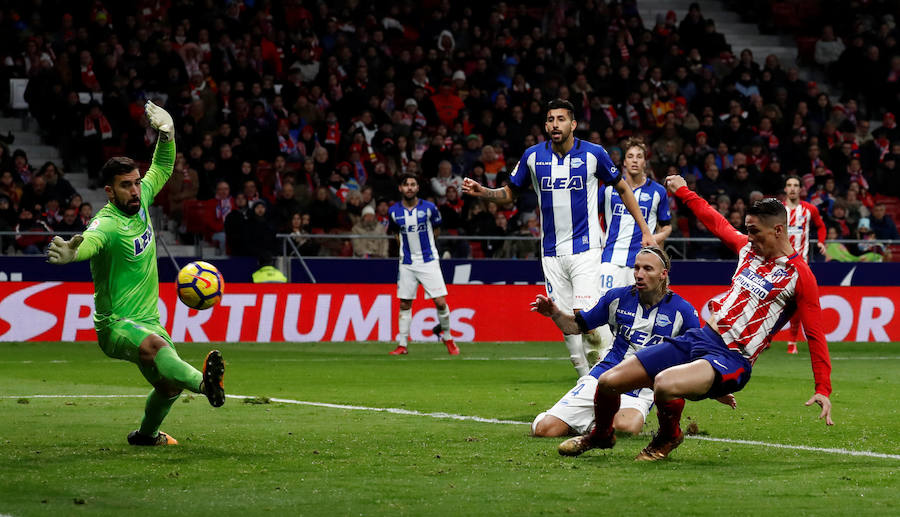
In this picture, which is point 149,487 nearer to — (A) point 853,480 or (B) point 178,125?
(A) point 853,480

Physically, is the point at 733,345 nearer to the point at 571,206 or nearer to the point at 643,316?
the point at 643,316

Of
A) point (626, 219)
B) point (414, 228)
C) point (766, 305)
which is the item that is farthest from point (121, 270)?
point (414, 228)

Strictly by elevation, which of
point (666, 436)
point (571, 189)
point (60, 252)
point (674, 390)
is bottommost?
point (666, 436)

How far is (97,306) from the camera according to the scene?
27.8ft

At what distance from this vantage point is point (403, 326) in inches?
741

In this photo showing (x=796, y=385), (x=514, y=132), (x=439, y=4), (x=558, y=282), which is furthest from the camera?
(x=439, y=4)

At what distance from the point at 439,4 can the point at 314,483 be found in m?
23.9

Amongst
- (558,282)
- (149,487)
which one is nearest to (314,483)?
(149,487)

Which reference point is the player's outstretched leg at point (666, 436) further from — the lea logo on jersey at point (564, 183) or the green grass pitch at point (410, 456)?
the lea logo on jersey at point (564, 183)

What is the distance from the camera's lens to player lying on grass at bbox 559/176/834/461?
767 cm

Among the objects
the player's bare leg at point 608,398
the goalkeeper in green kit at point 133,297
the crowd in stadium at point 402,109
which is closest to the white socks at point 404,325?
the crowd in stadium at point 402,109

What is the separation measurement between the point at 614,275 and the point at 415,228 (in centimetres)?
605

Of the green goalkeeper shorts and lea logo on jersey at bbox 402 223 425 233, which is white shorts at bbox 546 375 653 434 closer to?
the green goalkeeper shorts

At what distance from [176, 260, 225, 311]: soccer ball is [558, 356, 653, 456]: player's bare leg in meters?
2.94
